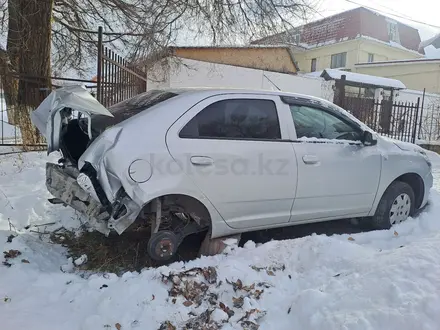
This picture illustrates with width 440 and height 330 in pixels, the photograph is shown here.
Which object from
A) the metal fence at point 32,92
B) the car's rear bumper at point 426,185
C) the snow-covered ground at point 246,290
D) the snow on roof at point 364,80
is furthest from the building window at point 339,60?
the snow-covered ground at point 246,290

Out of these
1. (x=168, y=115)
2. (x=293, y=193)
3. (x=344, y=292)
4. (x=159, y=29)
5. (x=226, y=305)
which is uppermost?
(x=159, y=29)

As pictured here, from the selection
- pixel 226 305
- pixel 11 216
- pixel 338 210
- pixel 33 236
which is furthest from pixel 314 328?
pixel 11 216

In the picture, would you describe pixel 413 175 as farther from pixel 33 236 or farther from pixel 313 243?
pixel 33 236

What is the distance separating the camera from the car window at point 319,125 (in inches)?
159

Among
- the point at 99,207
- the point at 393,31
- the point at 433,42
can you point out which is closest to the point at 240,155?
the point at 99,207

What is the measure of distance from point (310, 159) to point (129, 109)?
1.92 meters

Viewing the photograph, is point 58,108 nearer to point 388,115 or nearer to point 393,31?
point 388,115

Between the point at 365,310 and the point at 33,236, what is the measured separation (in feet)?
10.6

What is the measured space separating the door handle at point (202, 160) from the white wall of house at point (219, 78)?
843 cm

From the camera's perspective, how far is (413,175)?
4855 mm

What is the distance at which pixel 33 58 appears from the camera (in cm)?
788

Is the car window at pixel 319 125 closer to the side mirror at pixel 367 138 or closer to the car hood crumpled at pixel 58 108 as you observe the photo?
the side mirror at pixel 367 138

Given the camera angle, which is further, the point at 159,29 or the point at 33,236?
the point at 159,29

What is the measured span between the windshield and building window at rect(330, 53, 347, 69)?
32727 millimetres
